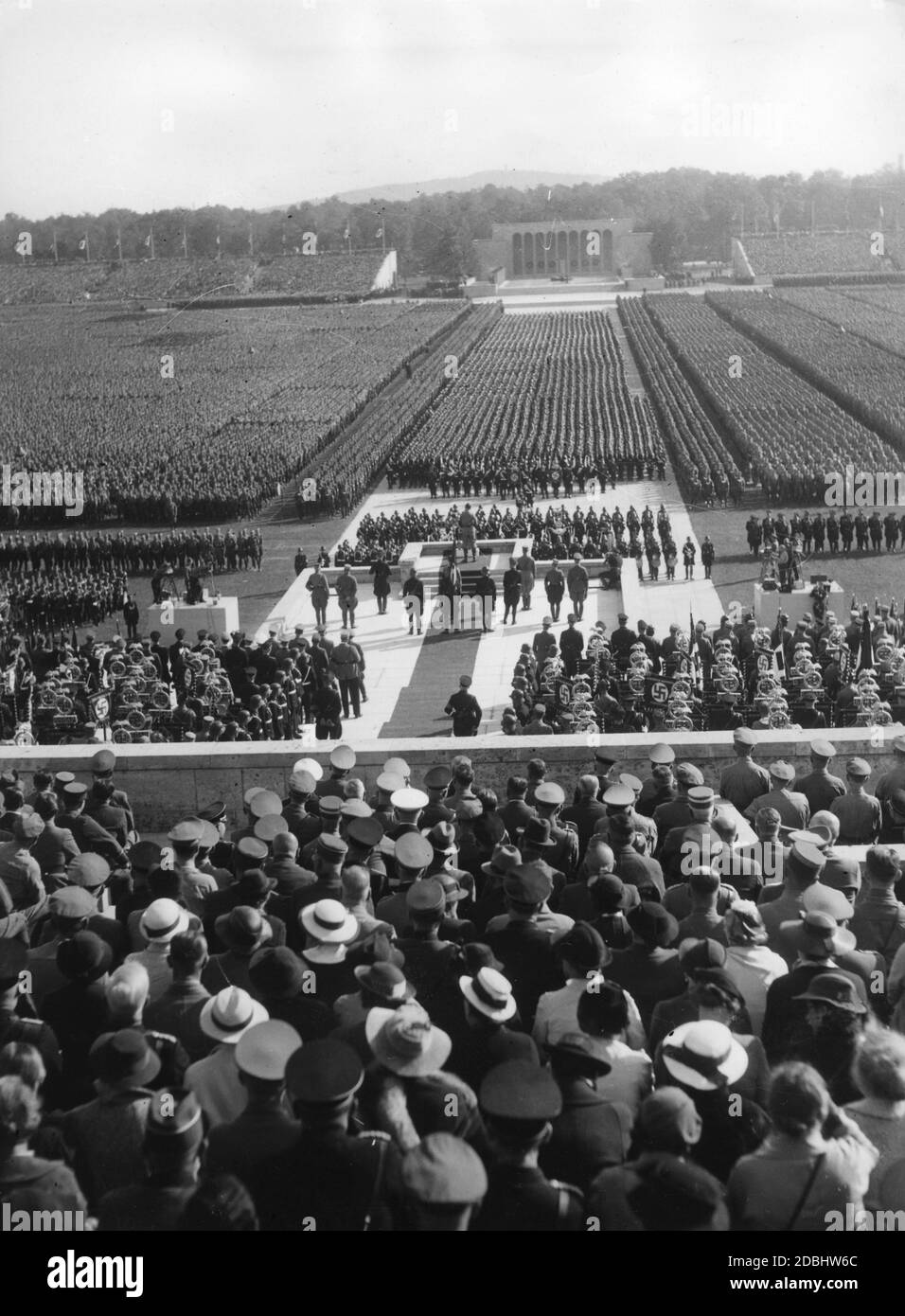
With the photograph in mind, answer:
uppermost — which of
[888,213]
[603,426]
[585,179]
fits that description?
[585,179]

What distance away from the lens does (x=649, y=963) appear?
16.4 feet

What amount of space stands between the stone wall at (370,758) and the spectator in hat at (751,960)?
324cm

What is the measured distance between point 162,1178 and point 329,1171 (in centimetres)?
48

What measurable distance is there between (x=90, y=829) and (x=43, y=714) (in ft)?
23.8

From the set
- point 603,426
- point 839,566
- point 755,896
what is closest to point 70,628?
point 839,566

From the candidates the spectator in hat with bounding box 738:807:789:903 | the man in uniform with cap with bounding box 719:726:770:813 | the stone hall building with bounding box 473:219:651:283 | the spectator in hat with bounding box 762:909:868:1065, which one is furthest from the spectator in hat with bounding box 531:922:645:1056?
the stone hall building with bounding box 473:219:651:283

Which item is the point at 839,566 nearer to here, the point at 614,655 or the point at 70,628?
the point at 614,655

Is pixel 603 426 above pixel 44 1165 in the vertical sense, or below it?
above

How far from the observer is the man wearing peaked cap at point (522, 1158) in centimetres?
355

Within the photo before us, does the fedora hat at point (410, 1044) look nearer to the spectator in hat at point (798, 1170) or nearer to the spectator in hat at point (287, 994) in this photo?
the spectator in hat at point (287, 994)

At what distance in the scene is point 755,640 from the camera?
47.2 feet

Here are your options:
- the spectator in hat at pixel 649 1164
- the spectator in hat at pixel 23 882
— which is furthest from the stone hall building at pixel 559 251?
the spectator in hat at pixel 649 1164

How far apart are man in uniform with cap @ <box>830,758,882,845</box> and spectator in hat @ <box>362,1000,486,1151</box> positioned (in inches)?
156

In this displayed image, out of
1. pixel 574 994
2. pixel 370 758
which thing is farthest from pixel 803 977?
pixel 370 758
